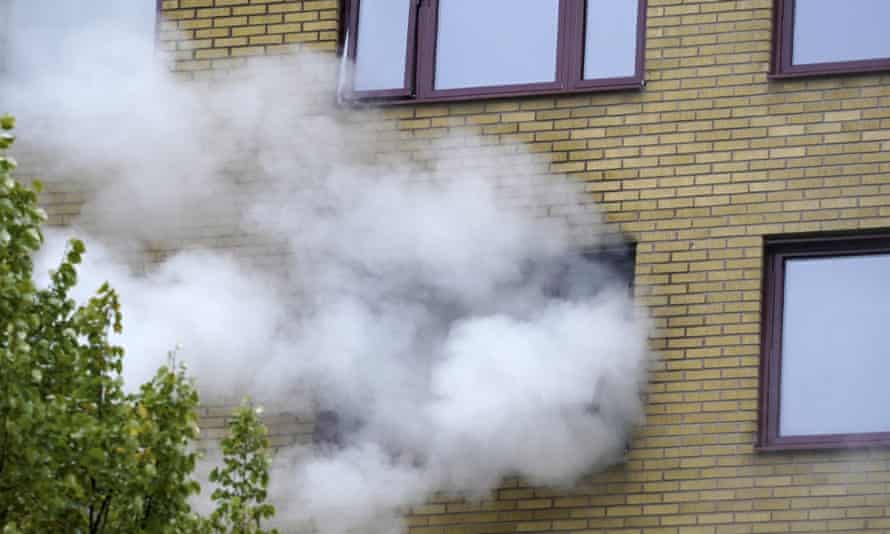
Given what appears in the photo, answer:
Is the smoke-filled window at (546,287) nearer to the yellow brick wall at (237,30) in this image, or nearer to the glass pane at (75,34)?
the yellow brick wall at (237,30)

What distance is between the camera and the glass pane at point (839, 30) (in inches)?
595

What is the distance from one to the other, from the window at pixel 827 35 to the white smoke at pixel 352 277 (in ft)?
5.44

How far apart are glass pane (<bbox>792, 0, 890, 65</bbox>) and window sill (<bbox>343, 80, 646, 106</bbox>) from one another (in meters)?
1.08

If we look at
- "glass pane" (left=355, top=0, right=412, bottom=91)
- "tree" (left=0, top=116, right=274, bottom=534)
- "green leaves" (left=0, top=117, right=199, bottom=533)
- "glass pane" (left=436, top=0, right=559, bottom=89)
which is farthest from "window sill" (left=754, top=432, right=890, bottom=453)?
"green leaves" (left=0, top=117, right=199, bottom=533)

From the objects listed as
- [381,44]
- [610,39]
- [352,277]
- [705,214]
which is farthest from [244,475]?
[610,39]

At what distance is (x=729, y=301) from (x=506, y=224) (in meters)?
1.54

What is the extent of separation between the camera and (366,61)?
16.1 meters

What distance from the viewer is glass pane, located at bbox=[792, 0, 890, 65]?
15.1 m

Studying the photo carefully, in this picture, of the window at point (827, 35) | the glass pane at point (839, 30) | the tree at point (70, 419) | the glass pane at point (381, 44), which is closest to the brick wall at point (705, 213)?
the window at point (827, 35)

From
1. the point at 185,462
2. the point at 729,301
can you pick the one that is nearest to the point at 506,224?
the point at 729,301

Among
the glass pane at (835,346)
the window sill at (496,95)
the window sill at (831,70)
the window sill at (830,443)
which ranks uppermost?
the window sill at (831,70)

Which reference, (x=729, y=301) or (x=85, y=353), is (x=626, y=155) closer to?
(x=729, y=301)

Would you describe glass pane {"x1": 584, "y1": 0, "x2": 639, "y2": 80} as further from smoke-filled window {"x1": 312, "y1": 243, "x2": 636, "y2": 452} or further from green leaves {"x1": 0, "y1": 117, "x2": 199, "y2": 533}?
green leaves {"x1": 0, "y1": 117, "x2": 199, "y2": 533}

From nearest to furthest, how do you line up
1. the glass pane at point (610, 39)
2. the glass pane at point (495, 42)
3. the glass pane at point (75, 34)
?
1. the glass pane at point (610, 39)
2. the glass pane at point (495, 42)
3. the glass pane at point (75, 34)
